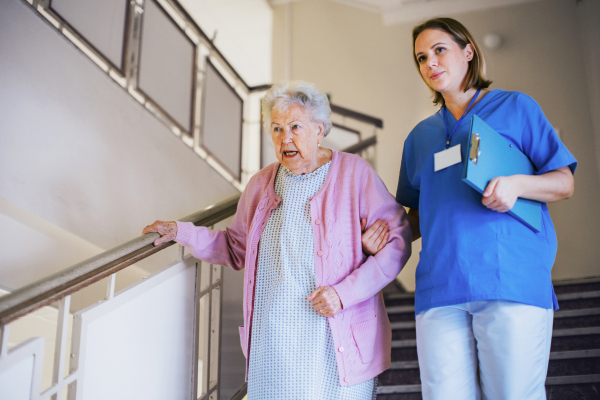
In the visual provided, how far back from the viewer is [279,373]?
1.42m

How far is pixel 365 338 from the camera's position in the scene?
1.46 m

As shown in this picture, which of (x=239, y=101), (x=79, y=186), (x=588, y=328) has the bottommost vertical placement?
(x=588, y=328)

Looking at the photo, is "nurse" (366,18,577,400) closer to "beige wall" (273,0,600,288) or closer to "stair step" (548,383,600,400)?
"stair step" (548,383,600,400)

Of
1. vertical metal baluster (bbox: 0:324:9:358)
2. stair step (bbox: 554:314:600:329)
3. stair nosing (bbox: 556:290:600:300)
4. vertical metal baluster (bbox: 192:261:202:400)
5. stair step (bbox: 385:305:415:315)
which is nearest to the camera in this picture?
vertical metal baluster (bbox: 0:324:9:358)

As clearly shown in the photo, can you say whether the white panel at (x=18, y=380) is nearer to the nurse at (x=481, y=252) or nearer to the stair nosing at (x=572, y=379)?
the nurse at (x=481, y=252)

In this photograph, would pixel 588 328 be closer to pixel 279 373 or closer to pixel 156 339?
pixel 279 373

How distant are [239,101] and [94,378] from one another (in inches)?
144

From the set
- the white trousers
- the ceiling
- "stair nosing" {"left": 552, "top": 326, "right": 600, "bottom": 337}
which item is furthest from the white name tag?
the ceiling

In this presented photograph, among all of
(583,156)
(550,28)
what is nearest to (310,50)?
(550,28)

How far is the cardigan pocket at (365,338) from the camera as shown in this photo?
4.73 feet

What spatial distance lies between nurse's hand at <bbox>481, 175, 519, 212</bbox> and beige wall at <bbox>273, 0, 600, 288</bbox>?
3739mm

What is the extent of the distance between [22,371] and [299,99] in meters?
1.16

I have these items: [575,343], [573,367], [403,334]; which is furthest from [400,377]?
[575,343]

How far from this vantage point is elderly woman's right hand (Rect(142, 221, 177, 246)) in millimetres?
1585
